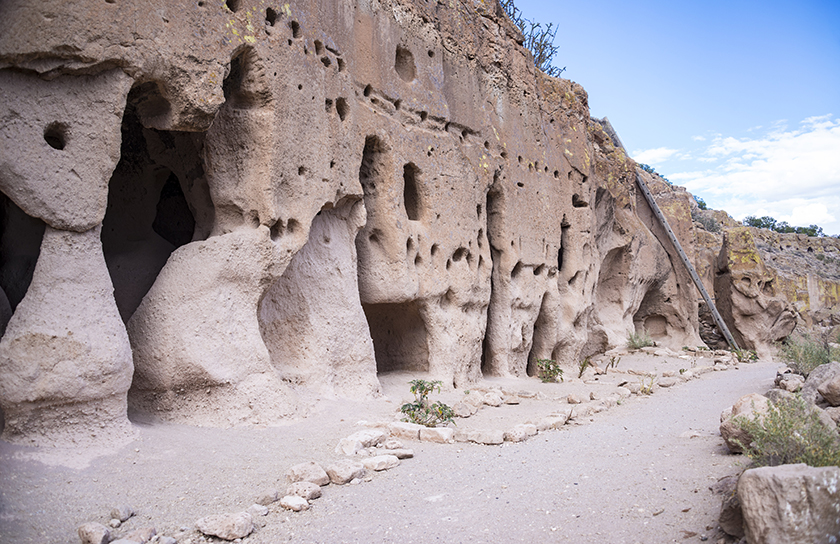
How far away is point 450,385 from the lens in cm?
865

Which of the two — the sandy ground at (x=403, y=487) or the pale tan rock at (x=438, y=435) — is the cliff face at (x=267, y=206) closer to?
the sandy ground at (x=403, y=487)

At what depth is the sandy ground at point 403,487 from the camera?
3.24 m

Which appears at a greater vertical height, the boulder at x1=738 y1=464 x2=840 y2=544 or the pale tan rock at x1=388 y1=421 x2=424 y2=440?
the boulder at x1=738 y1=464 x2=840 y2=544

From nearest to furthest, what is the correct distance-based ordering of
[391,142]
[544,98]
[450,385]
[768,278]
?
[391,142] → [450,385] → [544,98] → [768,278]

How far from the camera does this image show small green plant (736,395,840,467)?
308 cm

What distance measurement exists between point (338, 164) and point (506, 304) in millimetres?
4758

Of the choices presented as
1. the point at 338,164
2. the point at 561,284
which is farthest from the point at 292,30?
the point at 561,284

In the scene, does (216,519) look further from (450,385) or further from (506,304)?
(506,304)

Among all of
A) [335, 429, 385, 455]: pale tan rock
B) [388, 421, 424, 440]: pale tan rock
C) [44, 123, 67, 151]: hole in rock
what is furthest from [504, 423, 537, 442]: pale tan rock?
[44, 123, 67, 151]: hole in rock

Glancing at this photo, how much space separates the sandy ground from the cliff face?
1.63 feet

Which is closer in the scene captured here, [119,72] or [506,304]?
[119,72]

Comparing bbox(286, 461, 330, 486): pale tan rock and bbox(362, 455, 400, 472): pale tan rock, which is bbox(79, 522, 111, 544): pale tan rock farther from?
bbox(362, 455, 400, 472): pale tan rock

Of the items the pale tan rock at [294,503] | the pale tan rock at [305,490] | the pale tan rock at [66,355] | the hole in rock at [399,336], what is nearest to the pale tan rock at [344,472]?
the pale tan rock at [305,490]

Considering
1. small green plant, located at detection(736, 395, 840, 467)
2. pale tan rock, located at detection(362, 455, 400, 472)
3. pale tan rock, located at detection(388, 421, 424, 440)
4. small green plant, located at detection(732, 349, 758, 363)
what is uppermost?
small green plant, located at detection(736, 395, 840, 467)
